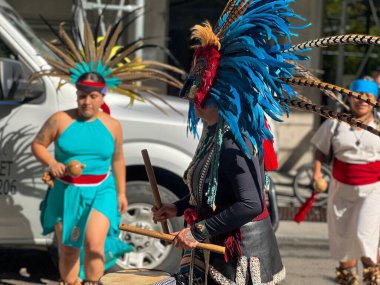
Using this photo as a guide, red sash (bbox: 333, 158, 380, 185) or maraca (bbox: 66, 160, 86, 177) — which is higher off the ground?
maraca (bbox: 66, 160, 86, 177)

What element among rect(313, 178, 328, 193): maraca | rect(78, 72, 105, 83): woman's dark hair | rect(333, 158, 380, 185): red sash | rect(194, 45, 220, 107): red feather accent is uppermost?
rect(194, 45, 220, 107): red feather accent

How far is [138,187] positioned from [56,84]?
1089 mm

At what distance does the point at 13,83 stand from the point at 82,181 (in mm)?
1225

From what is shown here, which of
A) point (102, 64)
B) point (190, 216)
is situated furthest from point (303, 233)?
point (190, 216)

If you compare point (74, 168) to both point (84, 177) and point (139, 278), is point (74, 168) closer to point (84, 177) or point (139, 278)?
point (84, 177)

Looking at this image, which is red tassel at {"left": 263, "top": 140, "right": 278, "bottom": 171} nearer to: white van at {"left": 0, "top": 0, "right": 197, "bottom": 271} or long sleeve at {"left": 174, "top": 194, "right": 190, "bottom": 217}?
long sleeve at {"left": 174, "top": 194, "right": 190, "bottom": 217}

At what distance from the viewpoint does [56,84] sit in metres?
7.41

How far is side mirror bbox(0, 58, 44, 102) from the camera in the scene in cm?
732

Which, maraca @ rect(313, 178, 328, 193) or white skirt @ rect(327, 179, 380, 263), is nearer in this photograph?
white skirt @ rect(327, 179, 380, 263)

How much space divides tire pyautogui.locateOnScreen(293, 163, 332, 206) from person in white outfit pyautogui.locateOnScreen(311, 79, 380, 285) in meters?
4.49

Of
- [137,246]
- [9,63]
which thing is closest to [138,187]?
[137,246]

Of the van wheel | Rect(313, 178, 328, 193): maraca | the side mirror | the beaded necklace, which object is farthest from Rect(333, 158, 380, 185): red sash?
the beaded necklace

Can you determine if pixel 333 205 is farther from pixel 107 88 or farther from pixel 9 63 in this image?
pixel 9 63

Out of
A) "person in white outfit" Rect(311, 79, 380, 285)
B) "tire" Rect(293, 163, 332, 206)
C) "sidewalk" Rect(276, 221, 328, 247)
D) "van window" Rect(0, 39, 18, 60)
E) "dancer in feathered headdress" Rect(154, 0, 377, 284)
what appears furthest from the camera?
"tire" Rect(293, 163, 332, 206)
